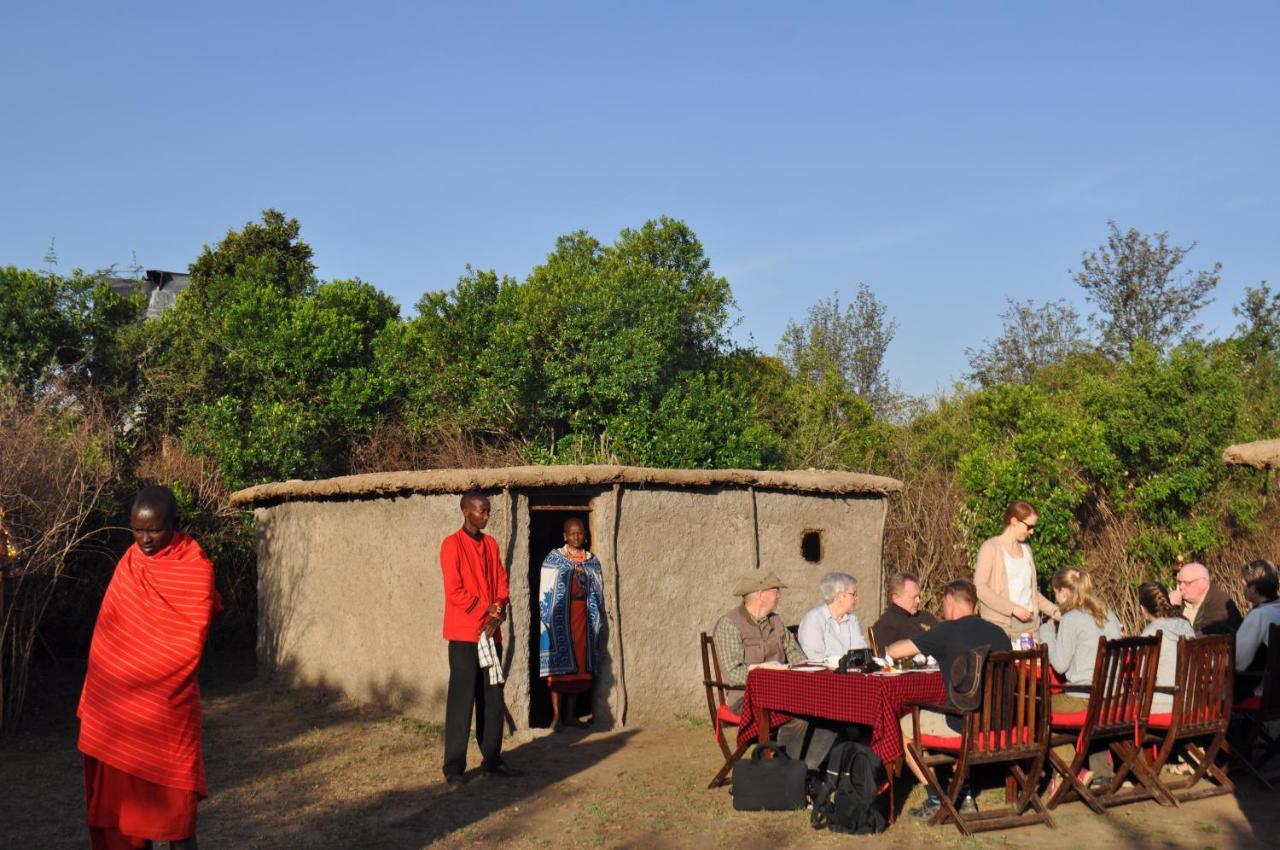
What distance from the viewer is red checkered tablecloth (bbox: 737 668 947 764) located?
6020mm

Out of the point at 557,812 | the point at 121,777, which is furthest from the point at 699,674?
the point at 121,777

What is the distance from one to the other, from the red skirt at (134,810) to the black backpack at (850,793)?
3.05 m

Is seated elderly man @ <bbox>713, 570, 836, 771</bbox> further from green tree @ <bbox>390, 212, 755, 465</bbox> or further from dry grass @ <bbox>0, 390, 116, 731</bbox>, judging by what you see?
green tree @ <bbox>390, 212, 755, 465</bbox>

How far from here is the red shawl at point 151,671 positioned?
4438mm

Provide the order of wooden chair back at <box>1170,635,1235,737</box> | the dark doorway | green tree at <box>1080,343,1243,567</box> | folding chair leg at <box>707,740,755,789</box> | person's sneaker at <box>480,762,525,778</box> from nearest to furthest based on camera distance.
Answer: wooden chair back at <box>1170,635,1235,737</box> → folding chair leg at <box>707,740,755,789</box> → person's sneaker at <box>480,762,525,778</box> → the dark doorway → green tree at <box>1080,343,1243,567</box>

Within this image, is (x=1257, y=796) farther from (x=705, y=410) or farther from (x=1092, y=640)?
(x=705, y=410)

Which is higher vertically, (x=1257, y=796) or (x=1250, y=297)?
(x=1250, y=297)

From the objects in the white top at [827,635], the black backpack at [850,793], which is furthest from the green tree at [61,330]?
the black backpack at [850,793]

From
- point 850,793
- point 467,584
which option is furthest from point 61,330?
point 850,793

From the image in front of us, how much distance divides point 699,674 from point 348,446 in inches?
358

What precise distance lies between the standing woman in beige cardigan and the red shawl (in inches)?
197

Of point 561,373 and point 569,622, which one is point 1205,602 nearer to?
point 569,622

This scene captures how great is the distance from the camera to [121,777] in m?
4.47

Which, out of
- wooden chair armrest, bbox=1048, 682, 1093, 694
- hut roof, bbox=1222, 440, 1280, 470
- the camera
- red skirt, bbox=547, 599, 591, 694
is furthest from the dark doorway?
hut roof, bbox=1222, 440, 1280, 470
